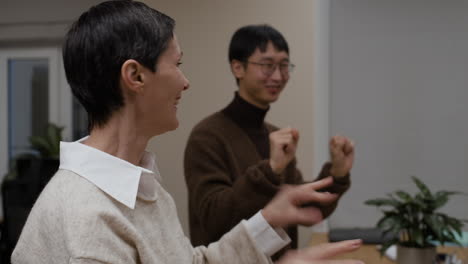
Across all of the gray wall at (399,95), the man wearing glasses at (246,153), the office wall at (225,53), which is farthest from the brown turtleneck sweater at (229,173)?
the gray wall at (399,95)

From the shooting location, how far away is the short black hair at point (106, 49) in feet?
2.67

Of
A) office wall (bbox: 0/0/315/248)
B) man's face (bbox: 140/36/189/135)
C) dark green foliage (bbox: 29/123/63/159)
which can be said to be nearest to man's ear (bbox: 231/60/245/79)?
office wall (bbox: 0/0/315/248)

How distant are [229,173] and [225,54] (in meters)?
1.19

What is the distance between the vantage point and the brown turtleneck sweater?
1.38 meters

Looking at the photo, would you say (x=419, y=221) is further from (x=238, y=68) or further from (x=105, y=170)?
(x=105, y=170)

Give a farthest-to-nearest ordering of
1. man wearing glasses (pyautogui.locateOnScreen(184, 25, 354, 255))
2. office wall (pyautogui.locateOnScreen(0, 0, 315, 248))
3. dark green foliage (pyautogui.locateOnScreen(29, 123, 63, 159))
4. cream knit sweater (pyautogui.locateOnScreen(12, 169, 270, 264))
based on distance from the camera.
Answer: dark green foliage (pyautogui.locateOnScreen(29, 123, 63, 159)) < office wall (pyautogui.locateOnScreen(0, 0, 315, 248)) < man wearing glasses (pyautogui.locateOnScreen(184, 25, 354, 255)) < cream knit sweater (pyautogui.locateOnScreen(12, 169, 270, 264))

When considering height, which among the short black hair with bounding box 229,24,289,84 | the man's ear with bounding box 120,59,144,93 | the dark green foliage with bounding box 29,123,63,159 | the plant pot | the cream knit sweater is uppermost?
the man's ear with bounding box 120,59,144,93

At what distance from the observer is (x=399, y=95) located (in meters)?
2.77

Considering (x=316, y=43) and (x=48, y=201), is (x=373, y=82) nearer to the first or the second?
(x=316, y=43)

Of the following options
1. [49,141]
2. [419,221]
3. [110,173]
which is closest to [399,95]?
[419,221]

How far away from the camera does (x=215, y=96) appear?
8.42 feet

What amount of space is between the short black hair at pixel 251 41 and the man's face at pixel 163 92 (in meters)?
0.83

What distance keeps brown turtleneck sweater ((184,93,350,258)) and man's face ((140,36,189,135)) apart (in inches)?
19.8

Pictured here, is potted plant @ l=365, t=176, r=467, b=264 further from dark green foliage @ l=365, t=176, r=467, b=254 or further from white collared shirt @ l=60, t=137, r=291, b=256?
white collared shirt @ l=60, t=137, r=291, b=256
